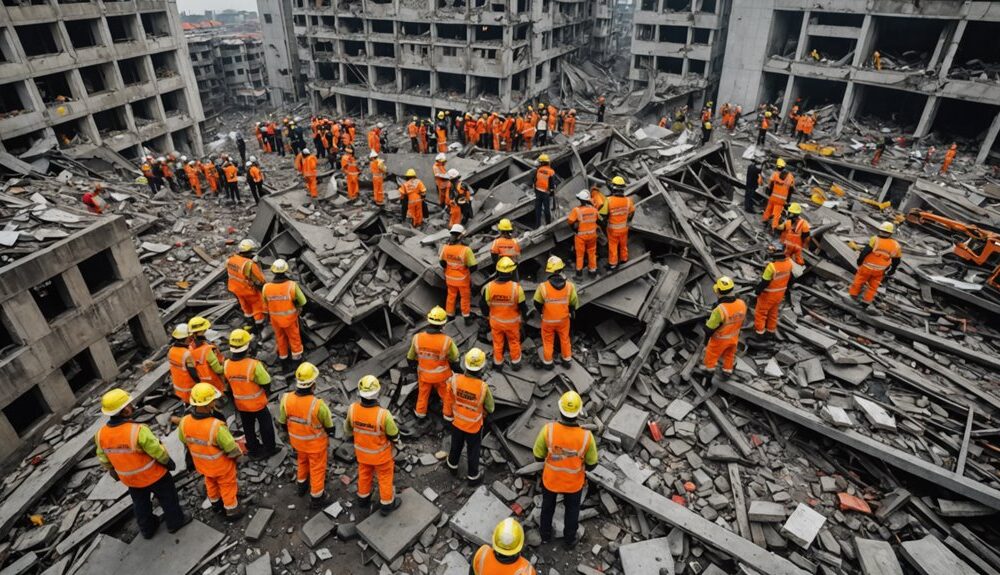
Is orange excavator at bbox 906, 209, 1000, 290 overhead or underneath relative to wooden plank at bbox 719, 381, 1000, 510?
overhead

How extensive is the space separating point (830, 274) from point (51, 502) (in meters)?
14.1

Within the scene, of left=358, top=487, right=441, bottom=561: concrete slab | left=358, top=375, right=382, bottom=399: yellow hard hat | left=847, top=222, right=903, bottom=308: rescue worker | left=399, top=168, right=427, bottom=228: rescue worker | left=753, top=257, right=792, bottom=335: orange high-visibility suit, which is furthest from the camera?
left=399, top=168, right=427, bottom=228: rescue worker

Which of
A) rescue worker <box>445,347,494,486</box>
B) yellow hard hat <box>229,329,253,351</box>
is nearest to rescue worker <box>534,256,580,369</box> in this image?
rescue worker <box>445,347,494,486</box>

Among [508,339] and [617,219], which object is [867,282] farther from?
[508,339]

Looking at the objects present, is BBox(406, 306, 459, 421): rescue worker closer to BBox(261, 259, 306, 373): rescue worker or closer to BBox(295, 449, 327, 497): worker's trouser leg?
BBox(295, 449, 327, 497): worker's trouser leg

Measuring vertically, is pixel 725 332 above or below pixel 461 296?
above

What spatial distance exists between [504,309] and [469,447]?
2.05 metres

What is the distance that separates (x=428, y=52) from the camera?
30234mm

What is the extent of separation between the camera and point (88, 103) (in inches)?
910

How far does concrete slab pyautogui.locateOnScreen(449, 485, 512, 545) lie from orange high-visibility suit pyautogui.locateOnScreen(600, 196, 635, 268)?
15.8 ft

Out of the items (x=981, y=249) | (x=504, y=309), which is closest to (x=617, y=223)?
(x=504, y=309)

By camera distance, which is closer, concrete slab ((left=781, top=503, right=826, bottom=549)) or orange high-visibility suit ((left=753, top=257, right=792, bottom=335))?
concrete slab ((left=781, top=503, right=826, bottom=549))

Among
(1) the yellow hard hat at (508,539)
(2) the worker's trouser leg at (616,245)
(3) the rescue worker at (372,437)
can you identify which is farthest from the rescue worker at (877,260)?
(3) the rescue worker at (372,437)

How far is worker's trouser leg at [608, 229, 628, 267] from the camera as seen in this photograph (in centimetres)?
929
